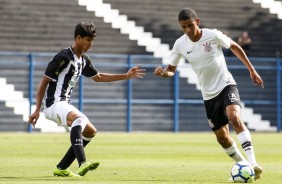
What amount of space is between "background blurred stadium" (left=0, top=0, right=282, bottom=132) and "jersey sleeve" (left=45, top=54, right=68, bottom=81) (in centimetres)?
1664

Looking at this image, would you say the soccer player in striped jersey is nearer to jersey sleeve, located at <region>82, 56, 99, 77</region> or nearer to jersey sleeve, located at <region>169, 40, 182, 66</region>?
jersey sleeve, located at <region>169, 40, 182, 66</region>

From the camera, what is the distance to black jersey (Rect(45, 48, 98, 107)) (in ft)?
37.6

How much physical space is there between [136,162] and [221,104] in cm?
332

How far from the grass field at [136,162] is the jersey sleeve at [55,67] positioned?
3.97 ft

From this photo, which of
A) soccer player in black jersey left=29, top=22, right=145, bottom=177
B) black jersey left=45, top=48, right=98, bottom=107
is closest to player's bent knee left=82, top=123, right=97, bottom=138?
soccer player in black jersey left=29, top=22, right=145, bottom=177

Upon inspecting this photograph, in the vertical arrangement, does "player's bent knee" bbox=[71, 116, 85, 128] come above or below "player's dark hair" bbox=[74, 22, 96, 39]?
below

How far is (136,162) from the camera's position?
48.5 feet

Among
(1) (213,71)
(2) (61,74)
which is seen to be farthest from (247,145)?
(2) (61,74)

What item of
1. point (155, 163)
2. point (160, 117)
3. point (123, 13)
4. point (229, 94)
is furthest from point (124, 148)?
point (123, 13)

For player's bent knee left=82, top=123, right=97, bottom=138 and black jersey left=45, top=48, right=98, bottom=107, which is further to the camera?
A: player's bent knee left=82, top=123, right=97, bottom=138

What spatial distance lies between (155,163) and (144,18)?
1858 cm

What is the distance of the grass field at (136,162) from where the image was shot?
36.9 feet

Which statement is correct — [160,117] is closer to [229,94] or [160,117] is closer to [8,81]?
[8,81]

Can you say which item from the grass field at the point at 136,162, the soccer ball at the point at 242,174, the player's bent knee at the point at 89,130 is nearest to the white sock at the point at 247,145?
the grass field at the point at 136,162
